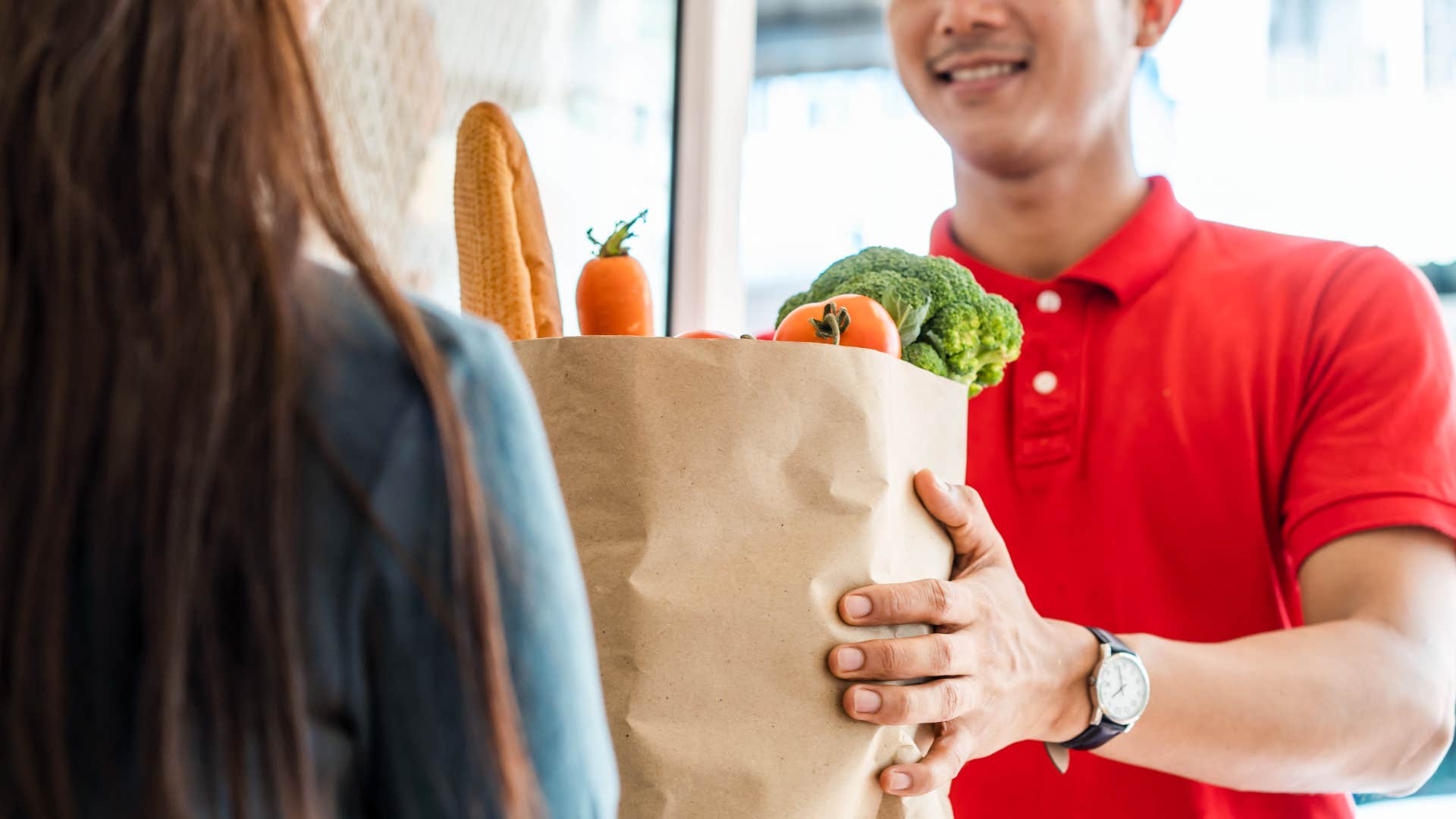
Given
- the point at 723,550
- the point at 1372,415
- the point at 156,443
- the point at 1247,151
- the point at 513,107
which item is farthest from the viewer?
the point at 1247,151

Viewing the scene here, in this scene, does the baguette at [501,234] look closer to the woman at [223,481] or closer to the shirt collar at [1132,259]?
the woman at [223,481]

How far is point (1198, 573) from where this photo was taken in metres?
Result: 1.12

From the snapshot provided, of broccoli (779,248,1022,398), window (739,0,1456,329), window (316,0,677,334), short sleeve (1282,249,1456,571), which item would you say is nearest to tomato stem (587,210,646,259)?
broccoli (779,248,1022,398)

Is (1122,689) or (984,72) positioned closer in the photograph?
(1122,689)

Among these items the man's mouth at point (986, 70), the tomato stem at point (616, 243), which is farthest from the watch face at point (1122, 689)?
the man's mouth at point (986, 70)

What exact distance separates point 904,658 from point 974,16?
0.68 m

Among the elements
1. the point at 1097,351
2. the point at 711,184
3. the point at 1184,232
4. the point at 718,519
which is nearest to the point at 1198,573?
the point at 1097,351

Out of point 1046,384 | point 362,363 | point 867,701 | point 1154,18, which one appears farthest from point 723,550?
point 1154,18

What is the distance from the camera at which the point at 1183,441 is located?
1126 millimetres

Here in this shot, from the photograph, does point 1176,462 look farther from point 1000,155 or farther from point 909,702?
point 909,702

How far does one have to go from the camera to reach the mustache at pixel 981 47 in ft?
3.76

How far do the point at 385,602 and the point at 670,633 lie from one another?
332 mm

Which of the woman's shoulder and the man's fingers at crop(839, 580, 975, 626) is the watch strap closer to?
the man's fingers at crop(839, 580, 975, 626)

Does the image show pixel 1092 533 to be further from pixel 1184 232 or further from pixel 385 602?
pixel 385 602
